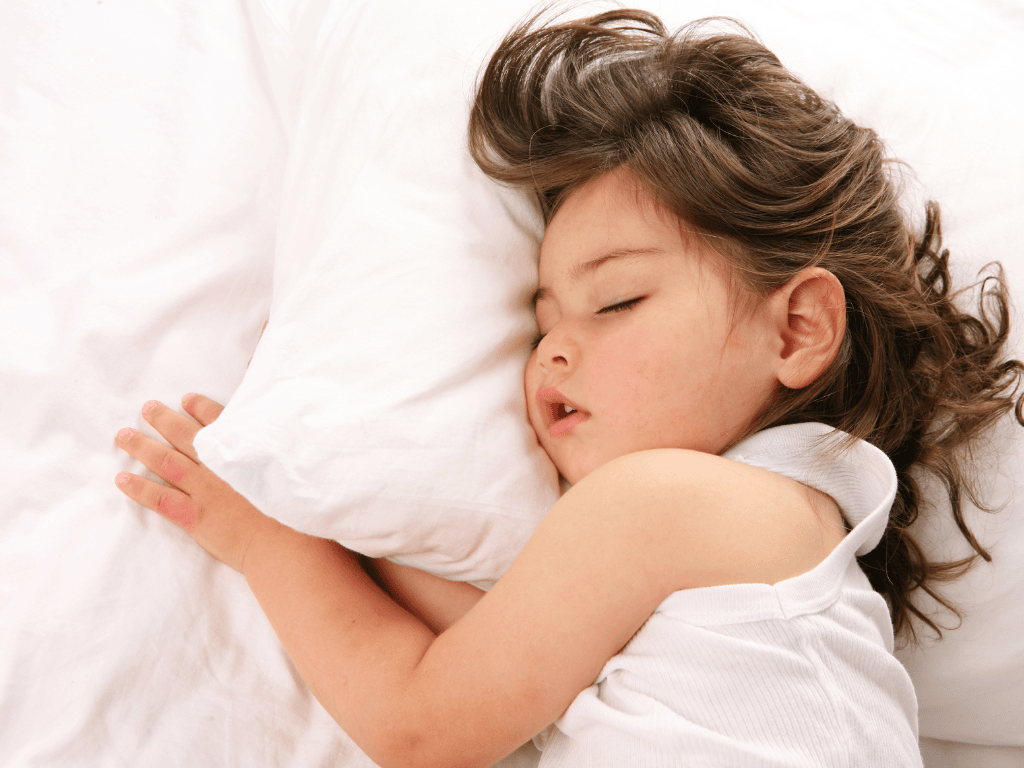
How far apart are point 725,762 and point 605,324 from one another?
0.45 metres

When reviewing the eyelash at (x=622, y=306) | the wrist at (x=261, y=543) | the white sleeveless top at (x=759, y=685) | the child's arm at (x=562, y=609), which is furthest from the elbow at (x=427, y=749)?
the eyelash at (x=622, y=306)

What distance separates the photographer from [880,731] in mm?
680

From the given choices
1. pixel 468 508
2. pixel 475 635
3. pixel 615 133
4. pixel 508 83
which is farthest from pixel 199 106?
pixel 475 635

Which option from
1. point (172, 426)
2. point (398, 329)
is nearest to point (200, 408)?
point (172, 426)

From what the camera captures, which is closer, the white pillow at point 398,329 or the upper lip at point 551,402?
the white pillow at point 398,329

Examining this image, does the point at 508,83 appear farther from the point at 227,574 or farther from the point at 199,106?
the point at 227,574

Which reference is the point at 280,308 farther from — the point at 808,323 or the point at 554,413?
the point at 808,323

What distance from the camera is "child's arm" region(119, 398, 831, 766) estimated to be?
2.22ft

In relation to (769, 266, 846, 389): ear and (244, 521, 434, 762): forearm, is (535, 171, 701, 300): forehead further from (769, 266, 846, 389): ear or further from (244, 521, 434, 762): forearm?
(244, 521, 434, 762): forearm

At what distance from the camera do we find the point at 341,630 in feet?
2.56

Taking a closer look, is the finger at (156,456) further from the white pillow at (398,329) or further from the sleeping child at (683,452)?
the white pillow at (398,329)

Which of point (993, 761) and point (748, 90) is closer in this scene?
point (748, 90)

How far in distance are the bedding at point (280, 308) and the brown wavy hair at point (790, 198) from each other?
4 cm

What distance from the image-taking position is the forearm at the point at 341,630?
2.39 ft
